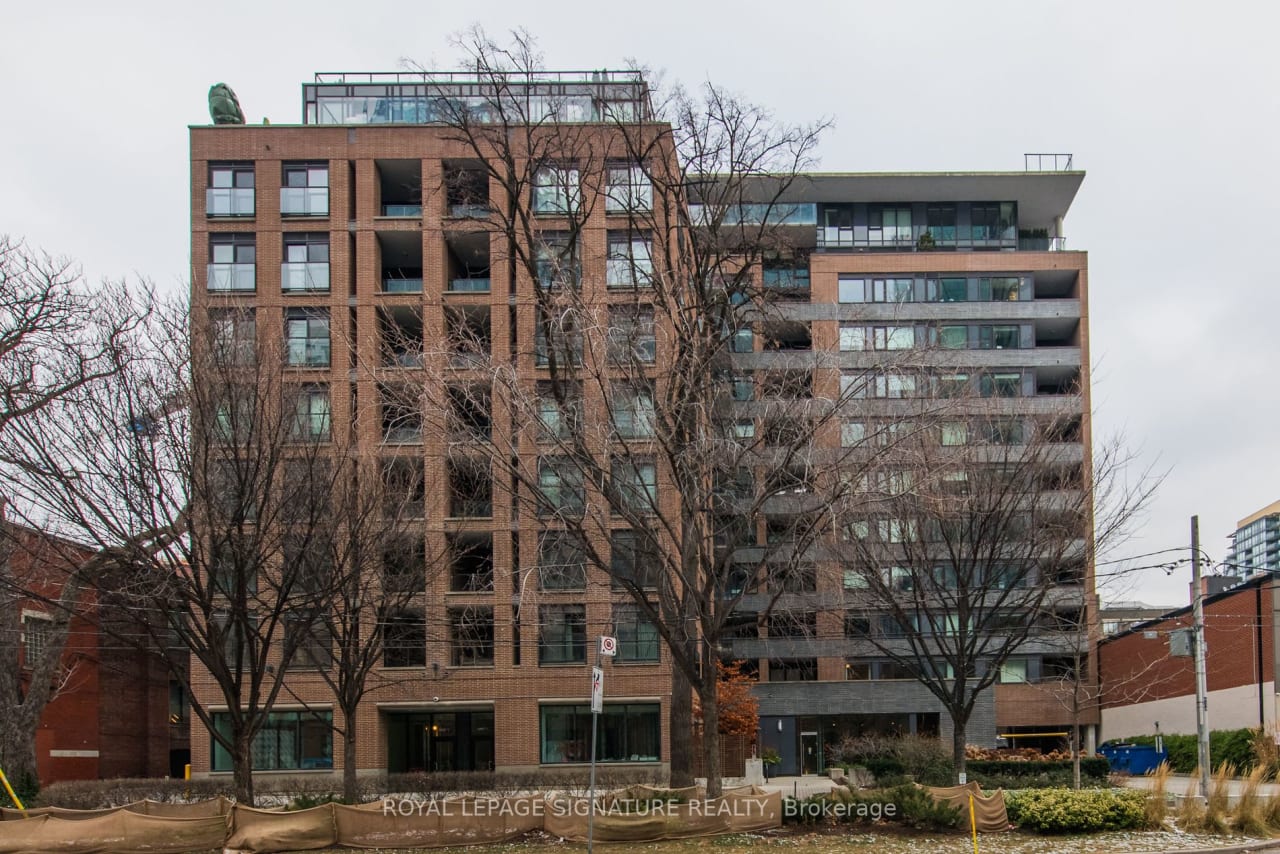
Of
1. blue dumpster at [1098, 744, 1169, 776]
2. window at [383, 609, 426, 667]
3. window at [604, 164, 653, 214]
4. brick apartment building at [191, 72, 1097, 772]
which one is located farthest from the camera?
blue dumpster at [1098, 744, 1169, 776]

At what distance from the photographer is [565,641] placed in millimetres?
38719

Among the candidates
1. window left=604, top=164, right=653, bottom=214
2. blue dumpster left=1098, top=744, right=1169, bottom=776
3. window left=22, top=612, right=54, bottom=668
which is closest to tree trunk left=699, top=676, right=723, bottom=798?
window left=604, top=164, right=653, bottom=214

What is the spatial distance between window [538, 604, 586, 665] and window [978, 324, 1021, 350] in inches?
1138

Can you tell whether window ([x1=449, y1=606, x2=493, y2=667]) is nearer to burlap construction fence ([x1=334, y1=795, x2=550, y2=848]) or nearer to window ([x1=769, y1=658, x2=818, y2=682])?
window ([x1=769, y1=658, x2=818, y2=682])

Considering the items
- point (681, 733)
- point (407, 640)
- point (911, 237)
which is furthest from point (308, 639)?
point (911, 237)

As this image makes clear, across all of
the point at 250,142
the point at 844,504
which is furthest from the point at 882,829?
the point at 250,142

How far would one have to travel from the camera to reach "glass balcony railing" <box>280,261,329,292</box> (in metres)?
40.4

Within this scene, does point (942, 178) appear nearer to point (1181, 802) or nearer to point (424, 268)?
point (424, 268)

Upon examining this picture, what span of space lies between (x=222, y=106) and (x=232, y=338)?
27853mm

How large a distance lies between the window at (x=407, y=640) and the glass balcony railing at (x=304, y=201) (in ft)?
50.2

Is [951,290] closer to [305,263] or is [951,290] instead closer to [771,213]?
[771,213]

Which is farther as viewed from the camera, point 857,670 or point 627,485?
point 857,670

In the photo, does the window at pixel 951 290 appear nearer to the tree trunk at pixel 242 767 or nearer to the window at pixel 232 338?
the window at pixel 232 338

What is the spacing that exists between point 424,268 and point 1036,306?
108 ft
